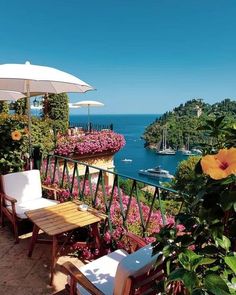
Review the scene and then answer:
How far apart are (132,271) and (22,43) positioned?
30693 mm

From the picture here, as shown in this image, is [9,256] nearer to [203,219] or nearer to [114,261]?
[114,261]

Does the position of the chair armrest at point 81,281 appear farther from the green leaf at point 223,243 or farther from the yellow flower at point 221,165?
the yellow flower at point 221,165

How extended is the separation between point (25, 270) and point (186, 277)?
2893 millimetres

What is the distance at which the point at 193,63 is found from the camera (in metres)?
47.3

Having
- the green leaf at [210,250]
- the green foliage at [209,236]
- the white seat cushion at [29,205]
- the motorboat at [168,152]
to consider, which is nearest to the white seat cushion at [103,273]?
the green foliage at [209,236]

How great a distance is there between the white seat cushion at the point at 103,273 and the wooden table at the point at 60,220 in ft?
1.80

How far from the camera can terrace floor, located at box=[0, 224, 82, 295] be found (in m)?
2.91

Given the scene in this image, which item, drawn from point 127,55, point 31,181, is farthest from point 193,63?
point 31,181

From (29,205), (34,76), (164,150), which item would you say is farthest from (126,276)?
(164,150)

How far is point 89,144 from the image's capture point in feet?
36.2

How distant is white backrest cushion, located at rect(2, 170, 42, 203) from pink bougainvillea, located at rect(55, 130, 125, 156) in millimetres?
5981

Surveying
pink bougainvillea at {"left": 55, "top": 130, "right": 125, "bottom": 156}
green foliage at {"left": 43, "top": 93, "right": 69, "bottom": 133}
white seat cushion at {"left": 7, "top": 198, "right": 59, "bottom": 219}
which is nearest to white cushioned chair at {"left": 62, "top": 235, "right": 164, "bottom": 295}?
white seat cushion at {"left": 7, "top": 198, "right": 59, "bottom": 219}

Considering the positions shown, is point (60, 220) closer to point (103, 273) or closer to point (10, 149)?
point (103, 273)

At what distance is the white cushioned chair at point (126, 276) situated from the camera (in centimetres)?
171
